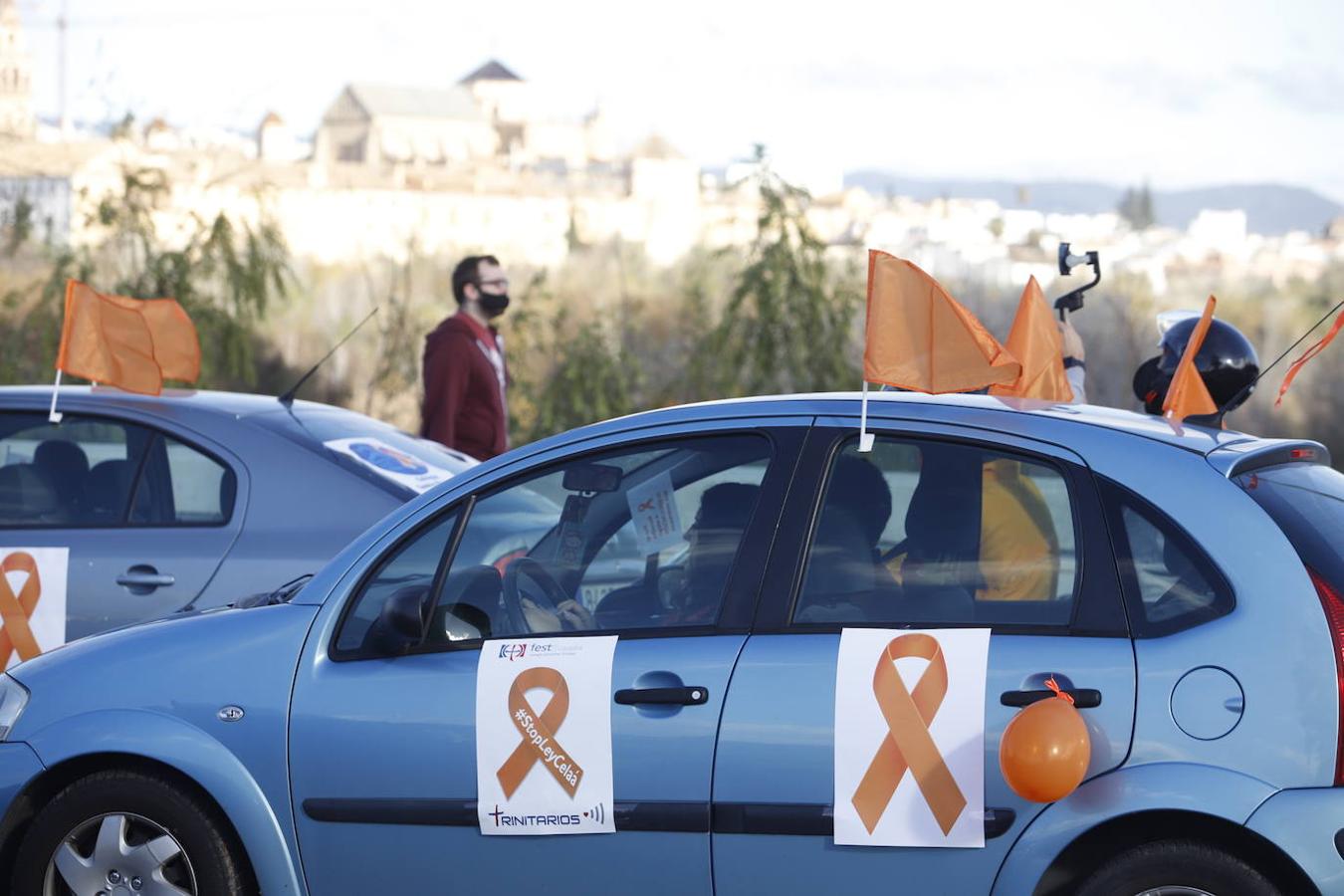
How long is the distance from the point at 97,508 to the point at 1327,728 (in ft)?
14.1

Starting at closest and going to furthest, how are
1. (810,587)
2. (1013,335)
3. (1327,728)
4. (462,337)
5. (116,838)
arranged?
(1327,728) < (810,587) < (116,838) < (1013,335) < (462,337)

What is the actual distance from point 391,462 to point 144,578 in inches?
39.2

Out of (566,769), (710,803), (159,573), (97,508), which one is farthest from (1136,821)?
(97,508)

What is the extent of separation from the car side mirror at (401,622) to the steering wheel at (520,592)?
204mm

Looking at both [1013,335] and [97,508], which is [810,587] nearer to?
[1013,335]

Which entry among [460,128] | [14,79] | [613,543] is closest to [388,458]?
[613,543]

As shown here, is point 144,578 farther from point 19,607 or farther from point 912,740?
point 912,740

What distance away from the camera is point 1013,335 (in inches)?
205

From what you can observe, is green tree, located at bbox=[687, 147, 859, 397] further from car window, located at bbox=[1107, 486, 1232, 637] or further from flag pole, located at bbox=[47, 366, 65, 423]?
car window, located at bbox=[1107, 486, 1232, 637]

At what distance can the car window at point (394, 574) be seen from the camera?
14.2 feet

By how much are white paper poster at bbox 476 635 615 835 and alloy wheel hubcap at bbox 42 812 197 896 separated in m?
0.84

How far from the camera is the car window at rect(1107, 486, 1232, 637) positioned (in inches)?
143

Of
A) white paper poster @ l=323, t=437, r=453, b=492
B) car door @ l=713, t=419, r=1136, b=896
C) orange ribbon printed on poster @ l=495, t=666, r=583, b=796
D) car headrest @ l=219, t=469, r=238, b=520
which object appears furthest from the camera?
white paper poster @ l=323, t=437, r=453, b=492

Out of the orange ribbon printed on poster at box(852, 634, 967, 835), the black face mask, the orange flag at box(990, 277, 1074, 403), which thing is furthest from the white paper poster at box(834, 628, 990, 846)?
the black face mask
